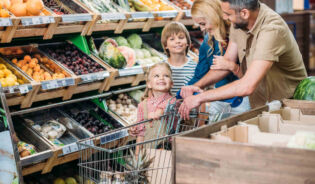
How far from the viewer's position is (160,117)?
8.18 ft

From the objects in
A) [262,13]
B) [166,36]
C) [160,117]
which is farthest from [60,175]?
[262,13]

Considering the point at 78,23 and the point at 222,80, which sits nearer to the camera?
the point at 222,80

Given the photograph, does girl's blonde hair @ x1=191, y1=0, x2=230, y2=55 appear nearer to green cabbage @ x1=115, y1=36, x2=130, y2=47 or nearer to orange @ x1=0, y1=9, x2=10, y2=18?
orange @ x1=0, y1=9, x2=10, y2=18

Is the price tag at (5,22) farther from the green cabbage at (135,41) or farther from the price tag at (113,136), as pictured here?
the green cabbage at (135,41)

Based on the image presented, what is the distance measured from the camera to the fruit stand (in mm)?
3299

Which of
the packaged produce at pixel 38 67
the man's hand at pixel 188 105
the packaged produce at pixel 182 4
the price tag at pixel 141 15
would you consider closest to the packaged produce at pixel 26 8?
the packaged produce at pixel 38 67

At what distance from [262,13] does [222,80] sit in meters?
0.81

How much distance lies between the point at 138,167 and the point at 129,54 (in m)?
2.50

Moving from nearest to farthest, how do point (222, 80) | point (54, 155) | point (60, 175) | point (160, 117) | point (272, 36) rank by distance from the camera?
point (272, 36) → point (160, 117) → point (222, 80) → point (54, 155) → point (60, 175)

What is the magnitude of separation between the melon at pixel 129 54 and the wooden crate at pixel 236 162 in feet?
9.48

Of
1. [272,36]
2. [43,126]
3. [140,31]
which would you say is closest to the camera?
[272,36]

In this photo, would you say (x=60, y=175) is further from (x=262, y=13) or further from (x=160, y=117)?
(x=262, y=13)

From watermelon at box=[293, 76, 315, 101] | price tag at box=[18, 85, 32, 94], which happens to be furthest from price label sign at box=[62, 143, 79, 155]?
watermelon at box=[293, 76, 315, 101]

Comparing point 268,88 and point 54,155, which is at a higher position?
point 268,88
